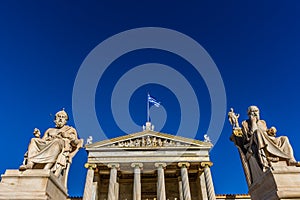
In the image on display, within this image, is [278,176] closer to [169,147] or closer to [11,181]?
[11,181]

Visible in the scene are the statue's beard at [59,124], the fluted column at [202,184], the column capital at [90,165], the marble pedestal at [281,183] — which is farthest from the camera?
the column capital at [90,165]

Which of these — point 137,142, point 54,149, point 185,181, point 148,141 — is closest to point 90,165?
point 137,142

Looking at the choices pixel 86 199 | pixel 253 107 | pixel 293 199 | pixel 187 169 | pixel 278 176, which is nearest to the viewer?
pixel 293 199

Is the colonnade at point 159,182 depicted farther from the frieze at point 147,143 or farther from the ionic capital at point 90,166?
the frieze at point 147,143

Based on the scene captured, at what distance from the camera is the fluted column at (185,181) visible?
24969mm

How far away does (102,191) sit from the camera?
29.8 m

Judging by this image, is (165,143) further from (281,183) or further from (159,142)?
(281,183)

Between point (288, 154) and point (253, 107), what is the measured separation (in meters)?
1.39

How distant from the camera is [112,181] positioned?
2598 centimetres

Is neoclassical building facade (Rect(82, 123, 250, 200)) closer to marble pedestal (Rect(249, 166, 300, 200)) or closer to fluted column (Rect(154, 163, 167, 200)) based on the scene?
fluted column (Rect(154, 163, 167, 200))

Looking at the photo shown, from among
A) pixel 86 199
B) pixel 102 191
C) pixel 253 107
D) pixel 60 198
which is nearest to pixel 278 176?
pixel 253 107

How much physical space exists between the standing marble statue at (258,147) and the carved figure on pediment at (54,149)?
13.2 ft

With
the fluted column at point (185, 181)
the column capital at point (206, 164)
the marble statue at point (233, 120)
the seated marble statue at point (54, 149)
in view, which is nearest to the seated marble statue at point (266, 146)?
the marble statue at point (233, 120)

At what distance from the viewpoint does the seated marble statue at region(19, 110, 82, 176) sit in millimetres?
4578
